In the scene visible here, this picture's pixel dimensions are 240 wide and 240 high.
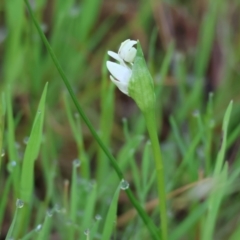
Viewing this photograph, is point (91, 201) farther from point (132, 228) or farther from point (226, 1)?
point (226, 1)

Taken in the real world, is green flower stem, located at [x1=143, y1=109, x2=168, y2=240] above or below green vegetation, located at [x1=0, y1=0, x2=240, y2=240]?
below

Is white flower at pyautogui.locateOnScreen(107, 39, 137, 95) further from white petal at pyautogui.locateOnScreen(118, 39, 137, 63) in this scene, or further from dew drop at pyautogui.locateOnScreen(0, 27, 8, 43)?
dew drop at pyautogui.locateOnScreen(0, 27, 8, 43)

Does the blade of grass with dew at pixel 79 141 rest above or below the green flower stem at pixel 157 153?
above

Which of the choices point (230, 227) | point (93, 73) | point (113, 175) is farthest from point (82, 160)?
point (93, 73)

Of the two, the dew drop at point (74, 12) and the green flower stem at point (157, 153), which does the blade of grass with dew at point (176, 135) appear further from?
the dew drop at point (74, 12)

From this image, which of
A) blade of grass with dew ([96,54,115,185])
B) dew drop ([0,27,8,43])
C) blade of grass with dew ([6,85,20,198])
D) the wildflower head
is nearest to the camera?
the wildflower head

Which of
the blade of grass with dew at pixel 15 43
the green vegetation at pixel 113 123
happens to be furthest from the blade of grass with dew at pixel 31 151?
the blade of grass with dew at pixel 15 43

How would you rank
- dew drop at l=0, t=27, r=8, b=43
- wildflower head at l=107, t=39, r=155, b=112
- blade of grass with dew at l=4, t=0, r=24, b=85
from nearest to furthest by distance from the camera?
wildflower head at l=107, t=39, r=155, b=112 < blade of grass with dew at l=4, t=0, r=24, b=85 < dew drop at l=0, t=27, r=8, b=43

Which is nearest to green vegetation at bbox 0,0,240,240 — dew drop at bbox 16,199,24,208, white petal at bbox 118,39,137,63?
dew drop at bbox 16,199,24,208
